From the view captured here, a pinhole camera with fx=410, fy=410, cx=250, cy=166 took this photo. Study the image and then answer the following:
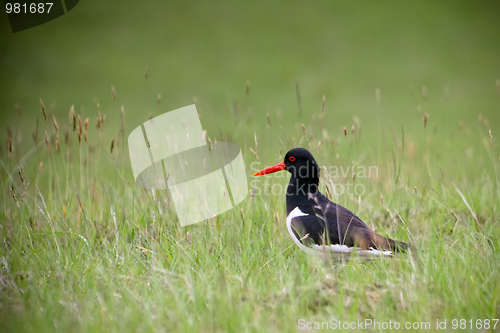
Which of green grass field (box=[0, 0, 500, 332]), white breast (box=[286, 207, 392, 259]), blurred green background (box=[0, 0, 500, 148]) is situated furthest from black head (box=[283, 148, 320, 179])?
blurred green background (box=[0, 0, 500, 148])

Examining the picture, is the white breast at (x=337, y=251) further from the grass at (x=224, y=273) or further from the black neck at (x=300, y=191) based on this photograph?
the black neck at (x=300, y=191)

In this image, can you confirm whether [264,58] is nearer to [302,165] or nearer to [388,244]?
[302,165]

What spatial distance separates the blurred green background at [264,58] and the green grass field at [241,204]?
0.06 metres

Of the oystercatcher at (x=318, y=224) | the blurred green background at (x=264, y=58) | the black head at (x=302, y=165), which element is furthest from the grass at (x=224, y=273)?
the blurred green background at (x=264, y=58)

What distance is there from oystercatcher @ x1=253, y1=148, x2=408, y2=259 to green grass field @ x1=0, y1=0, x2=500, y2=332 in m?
0.12

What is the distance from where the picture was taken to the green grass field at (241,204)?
2.36 metres

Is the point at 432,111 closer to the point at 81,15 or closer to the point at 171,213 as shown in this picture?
the point at 171,213

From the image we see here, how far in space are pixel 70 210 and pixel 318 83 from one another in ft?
27.5

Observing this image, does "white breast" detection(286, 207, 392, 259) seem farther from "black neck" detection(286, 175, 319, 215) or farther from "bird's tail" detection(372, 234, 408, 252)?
"black neck" detection(286, 175, 319, 215)

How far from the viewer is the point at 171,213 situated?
3.50 m

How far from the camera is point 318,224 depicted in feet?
10.7

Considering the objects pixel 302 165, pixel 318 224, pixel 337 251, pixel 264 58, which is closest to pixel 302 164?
pixel 302 165

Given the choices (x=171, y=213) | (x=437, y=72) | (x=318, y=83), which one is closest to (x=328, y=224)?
(x=171, y=213)

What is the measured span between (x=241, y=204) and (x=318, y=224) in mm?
936
